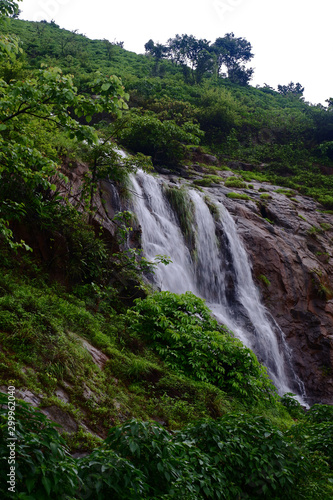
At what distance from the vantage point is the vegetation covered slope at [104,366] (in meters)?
2.63

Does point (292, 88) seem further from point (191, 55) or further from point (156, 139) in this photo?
point (156, 139)

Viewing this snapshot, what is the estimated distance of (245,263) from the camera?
13.8 meters

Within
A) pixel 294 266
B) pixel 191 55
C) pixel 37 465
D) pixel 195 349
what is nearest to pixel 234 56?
pixel 191 55

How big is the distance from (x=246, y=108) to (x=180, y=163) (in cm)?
1680

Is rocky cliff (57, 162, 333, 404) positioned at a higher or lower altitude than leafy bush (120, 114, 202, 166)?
lower

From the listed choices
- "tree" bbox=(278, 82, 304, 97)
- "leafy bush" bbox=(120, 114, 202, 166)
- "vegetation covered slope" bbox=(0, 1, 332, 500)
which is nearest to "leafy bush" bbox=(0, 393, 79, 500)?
"vegetation covered slope" bbox=(0, 1, 332, 500)

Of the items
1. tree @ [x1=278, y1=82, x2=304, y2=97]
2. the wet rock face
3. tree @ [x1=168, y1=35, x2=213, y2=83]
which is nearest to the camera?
the wet rock face

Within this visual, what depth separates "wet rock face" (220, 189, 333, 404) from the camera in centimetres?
1294

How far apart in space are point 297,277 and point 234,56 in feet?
139

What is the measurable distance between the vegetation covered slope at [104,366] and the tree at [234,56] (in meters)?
41.7

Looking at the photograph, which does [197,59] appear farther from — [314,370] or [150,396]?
[150,396]

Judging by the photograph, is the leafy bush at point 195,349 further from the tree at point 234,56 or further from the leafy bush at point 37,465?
the tree at point 234,56

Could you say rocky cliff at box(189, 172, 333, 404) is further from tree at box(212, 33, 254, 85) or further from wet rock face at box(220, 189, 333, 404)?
tree at box(212, 33, 254, 85)

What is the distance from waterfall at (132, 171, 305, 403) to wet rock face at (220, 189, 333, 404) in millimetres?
648
